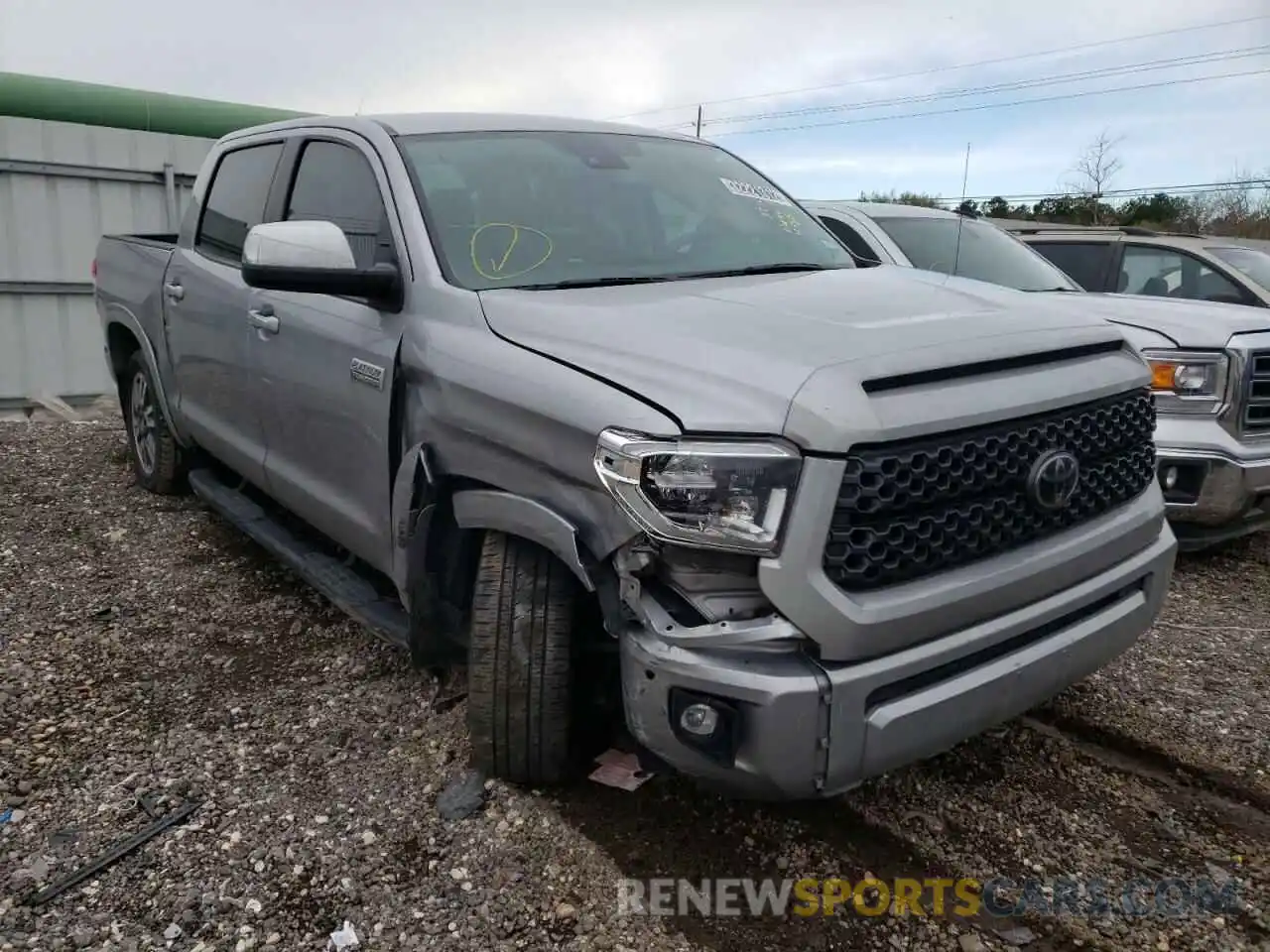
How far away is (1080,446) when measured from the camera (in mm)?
2543

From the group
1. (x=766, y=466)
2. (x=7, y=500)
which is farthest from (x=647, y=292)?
(x=7, y=500)

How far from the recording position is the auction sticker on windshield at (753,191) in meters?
3.72

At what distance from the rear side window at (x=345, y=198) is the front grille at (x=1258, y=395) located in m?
3.82

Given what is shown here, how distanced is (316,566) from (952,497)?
2445 millimetres

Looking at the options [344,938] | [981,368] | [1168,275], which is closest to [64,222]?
[344,938]

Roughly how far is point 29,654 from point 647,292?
271 cm

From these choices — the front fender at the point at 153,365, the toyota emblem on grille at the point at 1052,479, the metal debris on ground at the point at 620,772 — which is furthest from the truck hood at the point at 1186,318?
the front fender at the point at 153,365

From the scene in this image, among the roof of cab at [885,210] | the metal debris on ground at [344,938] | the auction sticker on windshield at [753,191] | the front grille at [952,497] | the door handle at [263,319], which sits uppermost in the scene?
the roof of cab at [885,210]

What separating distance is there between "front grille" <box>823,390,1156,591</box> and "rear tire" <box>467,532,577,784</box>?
0.76 metres

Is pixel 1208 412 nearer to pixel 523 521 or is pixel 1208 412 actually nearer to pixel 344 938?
pixel 523 521

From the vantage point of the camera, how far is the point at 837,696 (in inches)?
80.7

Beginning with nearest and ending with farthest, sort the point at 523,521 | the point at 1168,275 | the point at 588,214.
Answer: the point at 523,521
the point at 588,214
the point at 1168,275

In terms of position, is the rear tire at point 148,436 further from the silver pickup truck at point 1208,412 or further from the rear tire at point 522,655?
the silver pickup truck at point 1208,412

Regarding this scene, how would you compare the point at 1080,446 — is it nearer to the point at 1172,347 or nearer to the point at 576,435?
the point at 576,435
